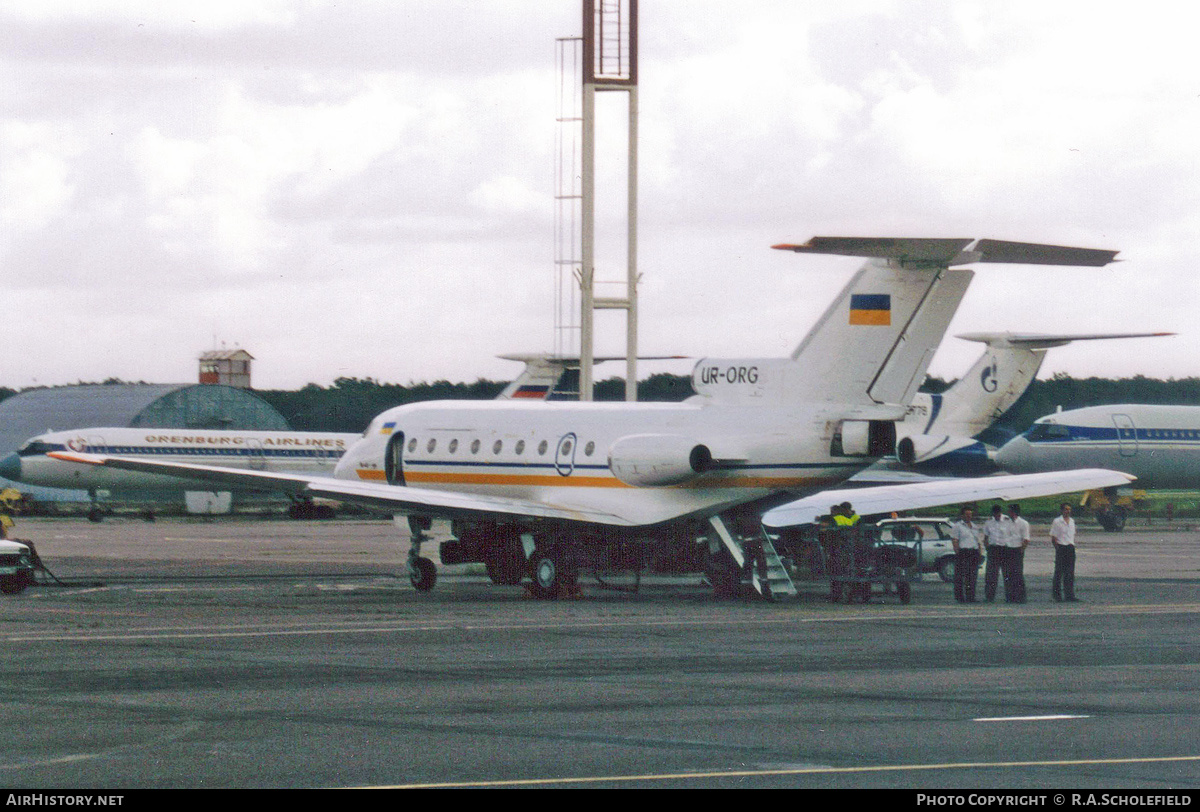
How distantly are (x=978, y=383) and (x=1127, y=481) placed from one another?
867 inches

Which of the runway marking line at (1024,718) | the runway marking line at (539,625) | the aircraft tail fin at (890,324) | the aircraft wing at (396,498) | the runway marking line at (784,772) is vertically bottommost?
the runway marking line at (539,625)

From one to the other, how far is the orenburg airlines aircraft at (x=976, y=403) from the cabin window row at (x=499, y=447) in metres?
24.9

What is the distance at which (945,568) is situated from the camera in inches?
1363

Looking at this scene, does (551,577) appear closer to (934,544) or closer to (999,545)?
(999,545)

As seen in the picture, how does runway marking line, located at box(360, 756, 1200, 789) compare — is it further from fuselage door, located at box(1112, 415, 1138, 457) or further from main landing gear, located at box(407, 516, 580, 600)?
fuselage door, located at box(1112, 415, 1138, 457)

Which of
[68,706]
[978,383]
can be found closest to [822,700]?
[68,706]

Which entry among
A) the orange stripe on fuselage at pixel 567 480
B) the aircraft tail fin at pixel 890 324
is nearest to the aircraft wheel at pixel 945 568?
the orange stripe on fuselage at pixel 567 480

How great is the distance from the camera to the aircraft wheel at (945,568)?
3441 centimetres

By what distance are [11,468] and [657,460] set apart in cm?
5389

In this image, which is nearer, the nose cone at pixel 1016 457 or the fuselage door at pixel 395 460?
the fuselage door at pixel 395 460

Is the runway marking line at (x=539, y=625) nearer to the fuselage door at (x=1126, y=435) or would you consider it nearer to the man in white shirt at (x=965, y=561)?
the man in white shirt at (x=965, y=561)

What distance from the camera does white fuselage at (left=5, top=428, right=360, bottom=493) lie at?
73.0 m

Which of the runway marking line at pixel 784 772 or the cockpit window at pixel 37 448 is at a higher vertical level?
the cockpit window at pixel 37 448

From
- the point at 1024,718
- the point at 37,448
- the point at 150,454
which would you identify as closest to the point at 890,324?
the point at 1024,718
